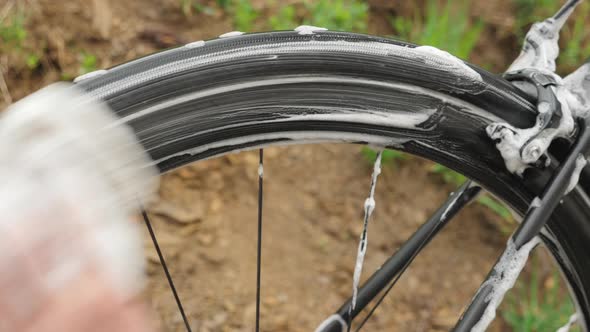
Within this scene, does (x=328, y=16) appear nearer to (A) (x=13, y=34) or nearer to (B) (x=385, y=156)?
(B) (x=385, y=156)

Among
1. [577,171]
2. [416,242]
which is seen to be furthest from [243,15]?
[577,171]

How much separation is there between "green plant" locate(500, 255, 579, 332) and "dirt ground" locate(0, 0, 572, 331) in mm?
53

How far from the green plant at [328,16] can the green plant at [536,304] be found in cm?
70

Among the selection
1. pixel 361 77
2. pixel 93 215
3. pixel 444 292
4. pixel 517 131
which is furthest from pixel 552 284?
pixel 93 215

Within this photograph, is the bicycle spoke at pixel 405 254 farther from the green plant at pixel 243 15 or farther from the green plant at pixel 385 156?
the green plant at pixel 243 15

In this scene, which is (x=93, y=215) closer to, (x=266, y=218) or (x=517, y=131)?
(x=517, y=131)

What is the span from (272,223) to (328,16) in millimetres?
510

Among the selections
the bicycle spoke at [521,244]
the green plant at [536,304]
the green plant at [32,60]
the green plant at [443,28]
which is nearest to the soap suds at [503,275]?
the bicycle spoke at [521,244]

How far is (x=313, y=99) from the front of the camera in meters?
0.56

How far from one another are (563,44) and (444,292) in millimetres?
793

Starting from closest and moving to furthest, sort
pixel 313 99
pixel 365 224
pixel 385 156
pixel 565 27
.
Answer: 1. pixel 313 99
2. pixel 365 224
3. pixel 385 156
4. pixel 565 27

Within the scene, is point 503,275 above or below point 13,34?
above

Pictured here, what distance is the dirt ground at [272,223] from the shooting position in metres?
1.22

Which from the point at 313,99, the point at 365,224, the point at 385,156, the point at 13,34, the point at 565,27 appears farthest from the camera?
the point at 565,27
